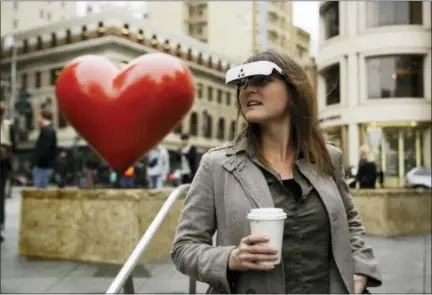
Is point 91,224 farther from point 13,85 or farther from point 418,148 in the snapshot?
point 13,85

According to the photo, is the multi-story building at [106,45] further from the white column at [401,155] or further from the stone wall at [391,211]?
the white column at [401,155]

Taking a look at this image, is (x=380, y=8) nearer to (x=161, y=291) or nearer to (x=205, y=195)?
(x=161, y=291)

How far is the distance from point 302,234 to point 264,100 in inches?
17.8

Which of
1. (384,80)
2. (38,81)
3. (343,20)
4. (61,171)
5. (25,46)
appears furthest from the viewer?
(38,81)

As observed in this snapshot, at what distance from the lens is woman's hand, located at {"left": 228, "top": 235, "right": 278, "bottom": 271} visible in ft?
4.67

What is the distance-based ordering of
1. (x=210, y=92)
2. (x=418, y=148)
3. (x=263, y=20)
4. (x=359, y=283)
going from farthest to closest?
(x=210, y=92), (x=418, y=148), (x=263, y=20), (x=359, y=283)

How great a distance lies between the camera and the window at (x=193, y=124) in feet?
149

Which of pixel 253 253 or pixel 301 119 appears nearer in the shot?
pixel 253 253

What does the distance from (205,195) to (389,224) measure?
6639 millimetres

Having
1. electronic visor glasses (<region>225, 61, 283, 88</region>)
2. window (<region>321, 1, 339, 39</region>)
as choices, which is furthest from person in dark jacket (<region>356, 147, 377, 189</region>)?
window (<region>321, 1, 339, 39</region>)

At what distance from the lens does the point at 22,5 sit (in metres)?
62.0

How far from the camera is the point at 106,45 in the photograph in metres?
11.0

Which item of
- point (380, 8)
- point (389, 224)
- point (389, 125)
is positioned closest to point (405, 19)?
point (380, 8)

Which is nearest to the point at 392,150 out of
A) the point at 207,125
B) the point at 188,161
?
the point at 188,161
